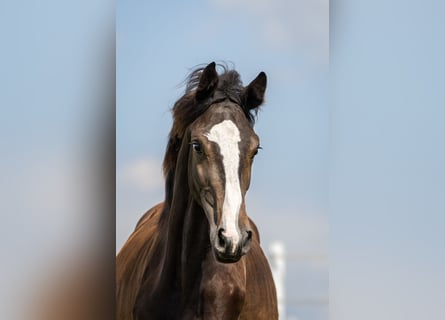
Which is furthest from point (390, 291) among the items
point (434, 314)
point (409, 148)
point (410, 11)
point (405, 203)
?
point (410, 11)

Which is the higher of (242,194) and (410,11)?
(410,11)

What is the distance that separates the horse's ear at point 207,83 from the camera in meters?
2.17

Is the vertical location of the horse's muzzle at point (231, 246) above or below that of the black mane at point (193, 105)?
below

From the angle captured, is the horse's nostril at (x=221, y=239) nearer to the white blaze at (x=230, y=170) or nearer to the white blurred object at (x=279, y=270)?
the white blaze at (x=230, y=170)

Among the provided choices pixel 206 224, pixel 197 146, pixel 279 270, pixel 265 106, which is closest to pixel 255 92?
pixel 265 106

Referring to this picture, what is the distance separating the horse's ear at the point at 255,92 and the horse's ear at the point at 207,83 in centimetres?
12

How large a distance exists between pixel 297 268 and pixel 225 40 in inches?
34.2

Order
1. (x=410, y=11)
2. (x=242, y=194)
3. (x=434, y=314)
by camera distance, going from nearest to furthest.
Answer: (x=242, y=194)
(x=434, y=314)
(x=410, y=11)

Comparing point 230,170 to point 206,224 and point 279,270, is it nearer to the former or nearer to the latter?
point 206,224

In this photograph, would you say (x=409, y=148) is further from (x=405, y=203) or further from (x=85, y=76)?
(x=85, y=76)

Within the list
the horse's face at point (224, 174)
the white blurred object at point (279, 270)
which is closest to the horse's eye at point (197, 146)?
the horse's face at point (224, 174)

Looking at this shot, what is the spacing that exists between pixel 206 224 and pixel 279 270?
416 mm

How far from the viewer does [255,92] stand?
223 cm

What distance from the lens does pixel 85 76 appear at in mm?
2521
